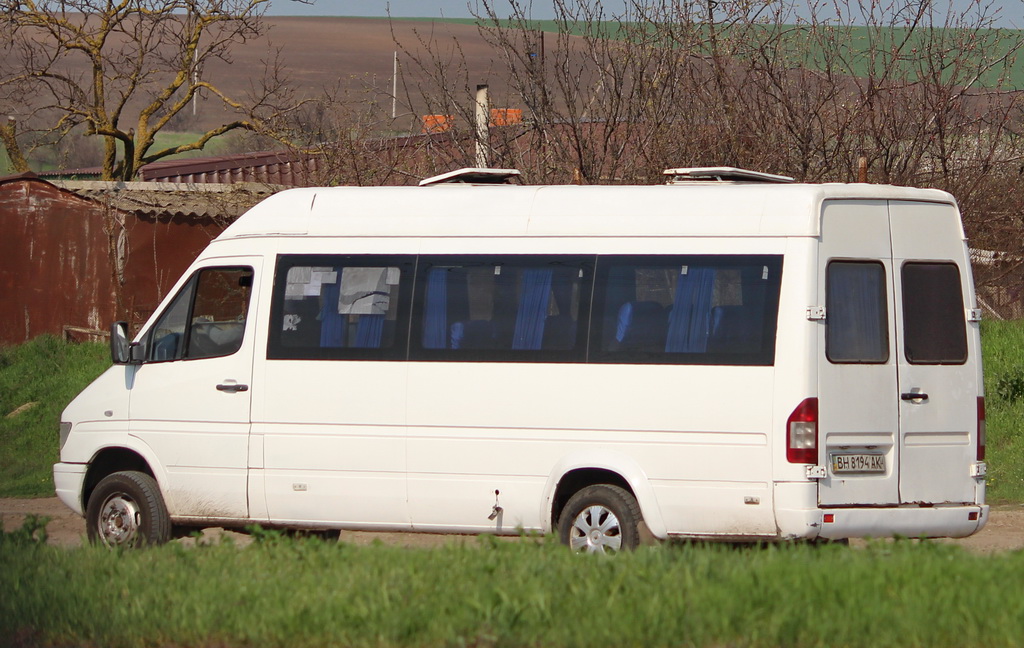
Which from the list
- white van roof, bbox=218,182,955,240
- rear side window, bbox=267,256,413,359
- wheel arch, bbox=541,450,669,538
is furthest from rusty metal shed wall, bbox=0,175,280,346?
wheel arch, bbox=541,450,669,538

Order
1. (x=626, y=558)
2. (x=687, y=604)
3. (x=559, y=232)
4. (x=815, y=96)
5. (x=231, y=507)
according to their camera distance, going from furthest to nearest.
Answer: (x=815, y=96) < (x=231, y=507) < (x=559, y=232) < (x=626, y=558) < (x=687, y=604)

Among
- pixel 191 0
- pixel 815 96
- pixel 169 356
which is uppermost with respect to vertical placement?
pixel 191 0

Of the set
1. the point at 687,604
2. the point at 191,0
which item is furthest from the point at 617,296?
the point at 191,0

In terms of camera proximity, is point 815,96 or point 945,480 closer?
point 945,480

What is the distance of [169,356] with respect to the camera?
8805 mm

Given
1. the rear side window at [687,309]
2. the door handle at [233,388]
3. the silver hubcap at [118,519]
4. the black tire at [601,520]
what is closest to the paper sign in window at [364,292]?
the door handle at [233,388]

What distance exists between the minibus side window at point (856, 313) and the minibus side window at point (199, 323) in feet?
12.8

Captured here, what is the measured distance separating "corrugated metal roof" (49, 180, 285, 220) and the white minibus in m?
9.10

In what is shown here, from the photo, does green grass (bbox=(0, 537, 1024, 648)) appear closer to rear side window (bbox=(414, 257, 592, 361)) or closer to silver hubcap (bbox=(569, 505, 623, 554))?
silver hubcap (bbox=(569, 505, 623, 554))

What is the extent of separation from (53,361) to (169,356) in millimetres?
9198

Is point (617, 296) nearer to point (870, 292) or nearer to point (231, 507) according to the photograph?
point (870, 292)

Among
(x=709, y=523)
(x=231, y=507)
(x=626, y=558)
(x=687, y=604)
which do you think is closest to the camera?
(x=687, y=604)

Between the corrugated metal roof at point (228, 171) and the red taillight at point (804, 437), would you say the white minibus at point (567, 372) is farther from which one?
the corrugated metal roof at point (228, 171)

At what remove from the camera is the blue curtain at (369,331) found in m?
8.22
